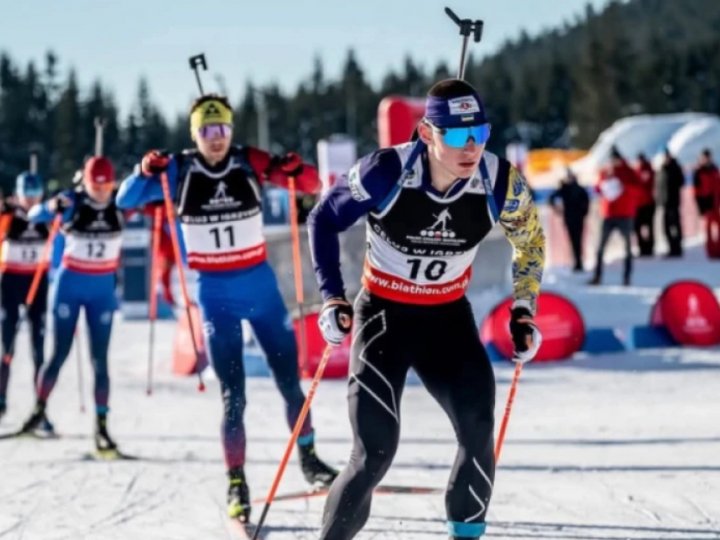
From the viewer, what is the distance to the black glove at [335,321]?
4.04 m

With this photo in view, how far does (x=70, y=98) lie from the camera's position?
230 feet

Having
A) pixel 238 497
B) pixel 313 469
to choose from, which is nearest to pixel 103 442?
pixel 313 469

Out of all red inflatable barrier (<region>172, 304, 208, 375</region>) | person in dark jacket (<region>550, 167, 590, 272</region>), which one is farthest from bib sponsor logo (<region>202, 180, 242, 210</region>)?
person in dark jacket (<region>550, 167, 590, 272</region>)

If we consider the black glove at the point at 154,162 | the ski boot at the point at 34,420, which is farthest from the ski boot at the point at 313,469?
the ski boot at the point at 34,420

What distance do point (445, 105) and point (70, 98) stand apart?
229 ft

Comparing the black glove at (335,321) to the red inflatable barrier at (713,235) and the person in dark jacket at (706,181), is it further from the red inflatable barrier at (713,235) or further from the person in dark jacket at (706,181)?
the red inflatable barrier at (713,235)

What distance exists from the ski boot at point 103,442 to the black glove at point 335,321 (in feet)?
14.0

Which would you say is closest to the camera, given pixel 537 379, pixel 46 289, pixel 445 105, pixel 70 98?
pixel 445 105

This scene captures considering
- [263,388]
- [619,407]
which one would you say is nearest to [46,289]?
[263,388]

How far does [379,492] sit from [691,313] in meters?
7.04

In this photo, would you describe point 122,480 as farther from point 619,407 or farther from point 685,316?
point 685,316

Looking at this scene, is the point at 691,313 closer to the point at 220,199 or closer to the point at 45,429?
the point at 45,429

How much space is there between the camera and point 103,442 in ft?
26.2

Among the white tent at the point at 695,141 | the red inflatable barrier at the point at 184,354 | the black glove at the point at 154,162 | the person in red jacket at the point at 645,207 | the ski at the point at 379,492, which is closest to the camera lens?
the black glove at the point at 154,162
